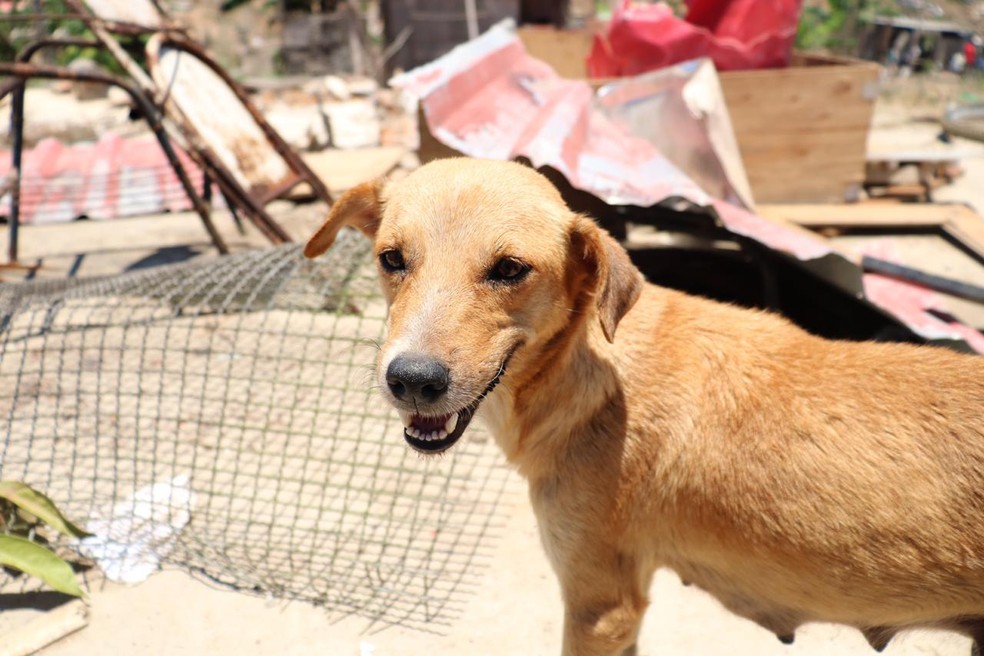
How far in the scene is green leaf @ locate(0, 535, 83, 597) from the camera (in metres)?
3.13

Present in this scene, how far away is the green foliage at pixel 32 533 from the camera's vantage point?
3139 millimetres

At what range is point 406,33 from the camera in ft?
41.4

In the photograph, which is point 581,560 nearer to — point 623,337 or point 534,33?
point 623,337

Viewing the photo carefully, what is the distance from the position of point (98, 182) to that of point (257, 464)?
4539 mm

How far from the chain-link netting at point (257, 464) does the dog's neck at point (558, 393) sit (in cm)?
118

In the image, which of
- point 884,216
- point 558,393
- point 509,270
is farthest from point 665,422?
point 884,216

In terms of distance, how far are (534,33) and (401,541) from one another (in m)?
6.22

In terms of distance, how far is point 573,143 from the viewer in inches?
191

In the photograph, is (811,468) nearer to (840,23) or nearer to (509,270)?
(509,270)

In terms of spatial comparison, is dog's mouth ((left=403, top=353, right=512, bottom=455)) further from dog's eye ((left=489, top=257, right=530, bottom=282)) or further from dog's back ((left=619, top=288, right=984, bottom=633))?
dog's back ((left=619, top=288, right=984, bottom=633))

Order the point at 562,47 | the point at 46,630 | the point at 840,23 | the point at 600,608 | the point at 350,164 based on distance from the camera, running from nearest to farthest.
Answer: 1. the point at 600,608
2. the point at 46,630
3. the point at 350,164
4. the point at 562,47
5. the point at 840,23

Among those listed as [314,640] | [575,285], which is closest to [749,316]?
[575,285]

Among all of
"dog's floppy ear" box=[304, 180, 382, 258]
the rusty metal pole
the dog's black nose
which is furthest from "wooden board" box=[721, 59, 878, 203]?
the rusty metal pole

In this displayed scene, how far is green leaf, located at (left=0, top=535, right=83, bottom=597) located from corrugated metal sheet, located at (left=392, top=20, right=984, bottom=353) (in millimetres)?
3109
